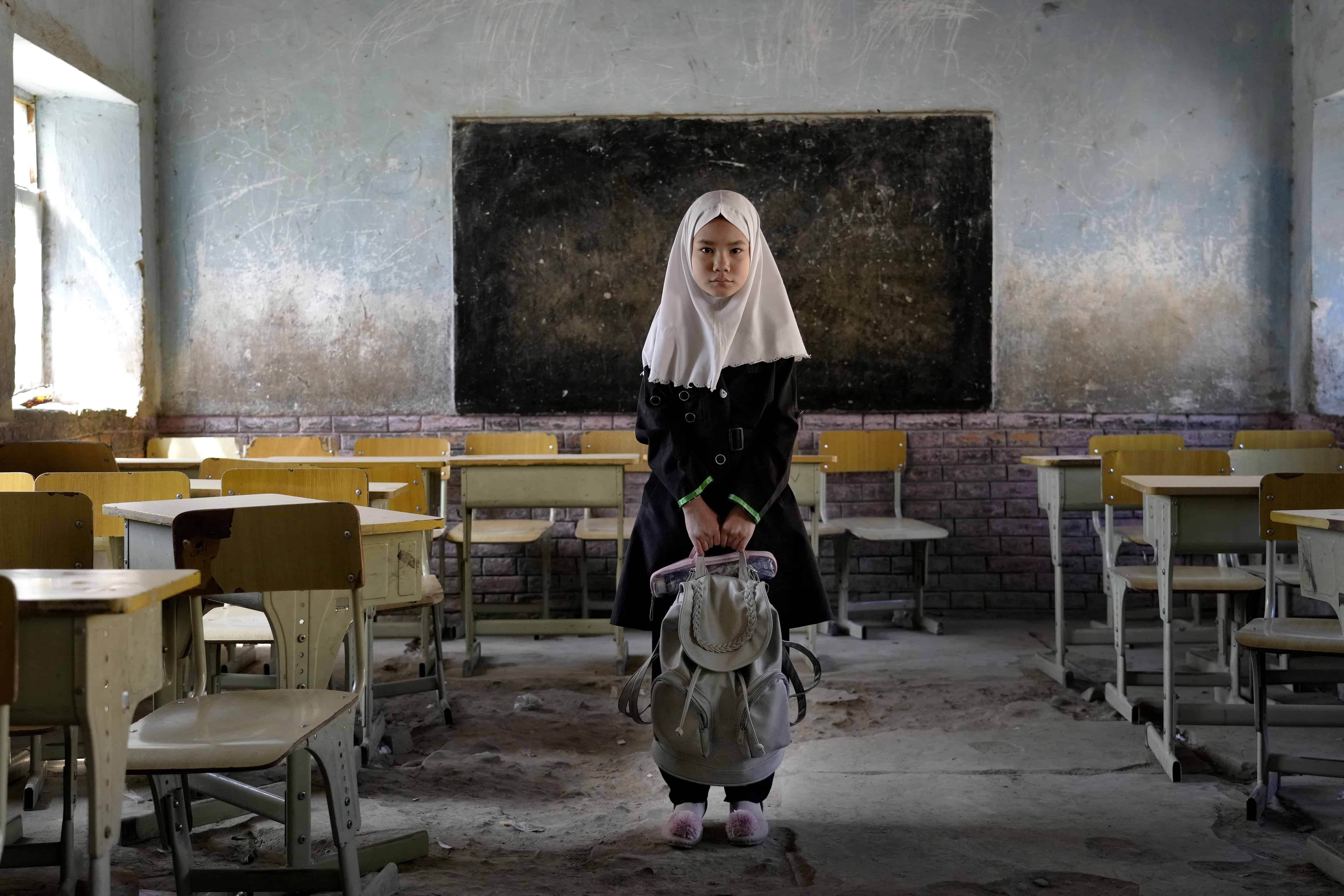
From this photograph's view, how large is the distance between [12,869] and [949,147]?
4.95 meters

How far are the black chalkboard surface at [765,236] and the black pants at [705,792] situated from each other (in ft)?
11.0

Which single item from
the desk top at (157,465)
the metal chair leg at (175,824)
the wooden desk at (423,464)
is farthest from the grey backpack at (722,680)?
the desk top at (157,465)

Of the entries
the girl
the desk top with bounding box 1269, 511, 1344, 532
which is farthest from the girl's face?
the desk top with bounding box 1269, 511, 1344, 532

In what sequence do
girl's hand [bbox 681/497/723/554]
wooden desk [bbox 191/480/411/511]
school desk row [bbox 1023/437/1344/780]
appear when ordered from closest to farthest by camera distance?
girl's hand [bbox 681/497/723/554] < school desk row [bbox 1023/437/1344/780] < wooden desk [bbox 191/480/411/511]

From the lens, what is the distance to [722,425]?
2.33 meters

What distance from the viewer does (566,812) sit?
2686 mm

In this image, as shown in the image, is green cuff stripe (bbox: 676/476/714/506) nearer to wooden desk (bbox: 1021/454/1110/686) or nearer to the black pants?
the black pants

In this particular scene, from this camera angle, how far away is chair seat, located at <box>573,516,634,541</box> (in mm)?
4684

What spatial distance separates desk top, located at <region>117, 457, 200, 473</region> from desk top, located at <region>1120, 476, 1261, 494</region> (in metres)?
3.45

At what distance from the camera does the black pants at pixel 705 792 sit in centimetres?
239

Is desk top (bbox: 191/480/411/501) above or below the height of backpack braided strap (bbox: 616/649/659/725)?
above

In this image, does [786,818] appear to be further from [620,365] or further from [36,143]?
[36,143]

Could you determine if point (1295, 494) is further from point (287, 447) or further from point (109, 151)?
point (109, 151)

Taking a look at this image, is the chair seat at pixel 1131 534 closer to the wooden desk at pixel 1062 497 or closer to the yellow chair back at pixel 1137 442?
the wooden desk at pixel 1062 497
